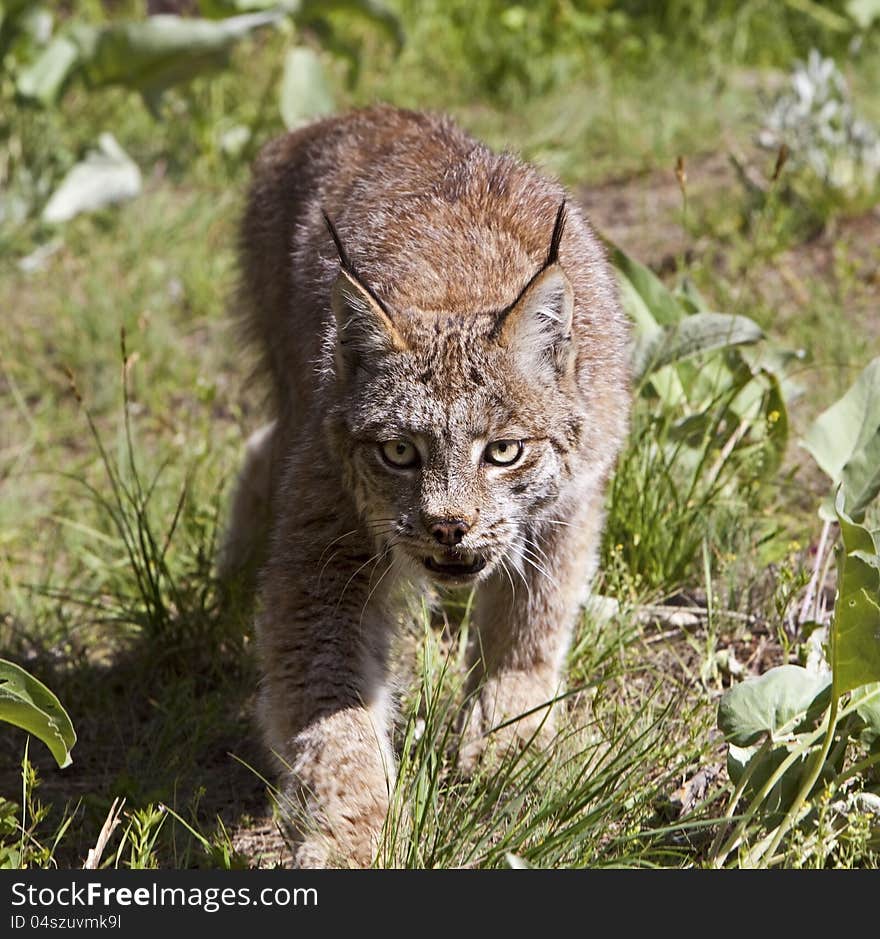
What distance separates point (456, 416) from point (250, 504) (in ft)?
6.56

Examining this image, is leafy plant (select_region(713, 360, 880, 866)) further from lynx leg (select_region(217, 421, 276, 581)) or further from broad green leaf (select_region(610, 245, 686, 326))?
lynx leg (select_region(217, 421, 276, 581))

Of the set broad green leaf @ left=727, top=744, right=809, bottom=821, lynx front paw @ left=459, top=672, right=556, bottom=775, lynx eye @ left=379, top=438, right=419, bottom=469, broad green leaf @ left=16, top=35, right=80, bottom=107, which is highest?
lynx eye @ left=379, top=438, right=419, bottom=469

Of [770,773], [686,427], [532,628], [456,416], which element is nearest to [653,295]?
[686,427]

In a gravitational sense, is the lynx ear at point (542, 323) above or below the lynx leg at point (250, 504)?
above

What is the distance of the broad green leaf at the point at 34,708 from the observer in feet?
10.8

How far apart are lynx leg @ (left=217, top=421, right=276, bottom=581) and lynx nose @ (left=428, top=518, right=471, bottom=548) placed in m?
1.70

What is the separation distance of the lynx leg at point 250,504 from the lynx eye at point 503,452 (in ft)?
5.42

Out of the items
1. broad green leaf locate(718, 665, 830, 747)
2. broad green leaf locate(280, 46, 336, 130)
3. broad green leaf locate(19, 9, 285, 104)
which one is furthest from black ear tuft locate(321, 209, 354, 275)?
broad green leaf locate(19, 9, 285, 104)

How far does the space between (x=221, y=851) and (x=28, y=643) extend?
165 cm

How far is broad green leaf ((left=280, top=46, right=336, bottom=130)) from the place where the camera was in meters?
7.03

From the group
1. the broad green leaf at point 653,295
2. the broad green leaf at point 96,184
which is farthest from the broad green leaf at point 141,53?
the broad green leaf at point 653,295

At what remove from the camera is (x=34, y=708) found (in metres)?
3.30

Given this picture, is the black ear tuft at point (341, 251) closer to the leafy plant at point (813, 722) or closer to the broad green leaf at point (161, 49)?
the leafy plant at point (813, 722)

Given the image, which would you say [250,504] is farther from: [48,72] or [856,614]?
[48,72]
